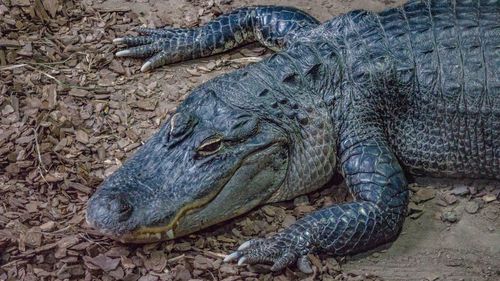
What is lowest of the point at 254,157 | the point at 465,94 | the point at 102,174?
the point at 102,174

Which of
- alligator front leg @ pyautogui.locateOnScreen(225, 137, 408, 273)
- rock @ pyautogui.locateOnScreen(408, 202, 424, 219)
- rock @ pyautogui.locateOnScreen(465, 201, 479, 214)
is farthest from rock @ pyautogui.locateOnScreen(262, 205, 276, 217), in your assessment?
rock @ pyautogui.locateOnScreen(465, 201, 479, 214)

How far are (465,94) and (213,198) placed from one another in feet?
5.84

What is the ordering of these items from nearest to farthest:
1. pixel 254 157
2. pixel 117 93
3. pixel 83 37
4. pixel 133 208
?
pixel 133 208
pixel 254 157
pixel 117 93
pixel 83 37

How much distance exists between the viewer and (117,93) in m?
6.17

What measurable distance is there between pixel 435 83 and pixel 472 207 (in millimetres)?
843

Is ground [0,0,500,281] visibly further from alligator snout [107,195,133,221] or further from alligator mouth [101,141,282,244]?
alligator snout [107,195,133,221]

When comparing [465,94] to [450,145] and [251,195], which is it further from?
[251,195]

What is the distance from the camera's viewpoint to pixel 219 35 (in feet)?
21.3

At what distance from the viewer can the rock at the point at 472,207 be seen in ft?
17.7

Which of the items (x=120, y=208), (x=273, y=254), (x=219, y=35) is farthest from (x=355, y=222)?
(x=219, y=35)

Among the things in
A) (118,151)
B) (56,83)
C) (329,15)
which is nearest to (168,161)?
(118,151)

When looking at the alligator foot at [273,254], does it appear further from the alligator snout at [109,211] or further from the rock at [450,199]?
the rock at [450,199]

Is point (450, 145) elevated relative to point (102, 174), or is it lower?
elevated

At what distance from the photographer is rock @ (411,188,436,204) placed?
215 inches
